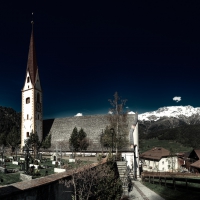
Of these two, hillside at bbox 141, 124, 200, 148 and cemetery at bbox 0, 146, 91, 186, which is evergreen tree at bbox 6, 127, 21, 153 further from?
hillside at bbox 141, 124, 200, 148

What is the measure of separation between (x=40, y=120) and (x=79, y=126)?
8.24 m

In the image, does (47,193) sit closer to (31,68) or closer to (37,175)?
(37,175)

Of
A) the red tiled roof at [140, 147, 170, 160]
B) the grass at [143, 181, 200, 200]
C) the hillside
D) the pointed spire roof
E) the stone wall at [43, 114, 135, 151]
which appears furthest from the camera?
the hillside

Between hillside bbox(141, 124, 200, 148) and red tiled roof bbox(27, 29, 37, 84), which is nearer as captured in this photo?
red tiled roof bbox(27, 29, 37, 84)

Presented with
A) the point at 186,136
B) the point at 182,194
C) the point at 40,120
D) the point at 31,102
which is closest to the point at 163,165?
the point at 40,120

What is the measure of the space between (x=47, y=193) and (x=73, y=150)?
2440cm

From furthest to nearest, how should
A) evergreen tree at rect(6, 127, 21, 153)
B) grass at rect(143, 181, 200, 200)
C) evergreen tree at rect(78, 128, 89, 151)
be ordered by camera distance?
1. evergreen tree at rect(6, 127, 21, 153)
2. evergreen tree at rect(78, 128, 89, 151)
3. grass at rect(143, 181, 200, 200)

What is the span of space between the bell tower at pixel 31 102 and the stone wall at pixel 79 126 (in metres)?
2.77

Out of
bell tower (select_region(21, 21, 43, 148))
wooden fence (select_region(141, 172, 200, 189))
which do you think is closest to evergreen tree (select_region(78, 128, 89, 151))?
wooden fence (select_region(141, 172, 200, 189))

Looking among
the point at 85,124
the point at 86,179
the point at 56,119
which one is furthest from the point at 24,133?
the point at 86,179

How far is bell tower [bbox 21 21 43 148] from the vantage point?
40.7m

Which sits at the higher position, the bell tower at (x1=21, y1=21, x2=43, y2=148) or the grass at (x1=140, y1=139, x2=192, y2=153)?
the bell tower at (x1=21, y1=21, x2=43, y2=148)

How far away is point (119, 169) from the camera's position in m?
25.0

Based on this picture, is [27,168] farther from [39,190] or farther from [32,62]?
[32,62]
